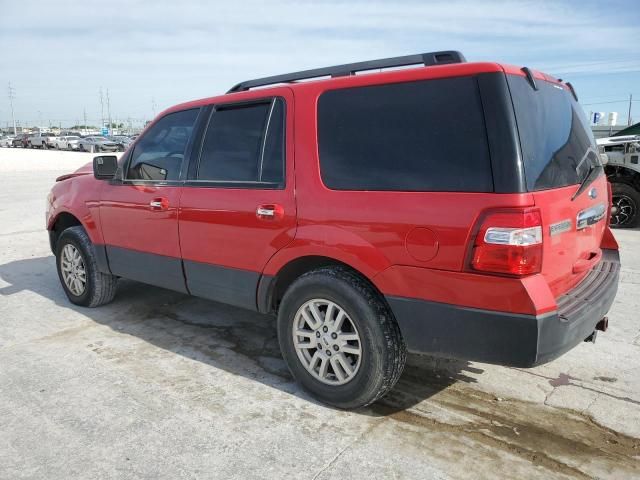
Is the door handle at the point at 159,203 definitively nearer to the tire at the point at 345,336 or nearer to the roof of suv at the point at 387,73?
the roof of suv at the point at 387,73

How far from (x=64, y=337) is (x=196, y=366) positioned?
1346mm

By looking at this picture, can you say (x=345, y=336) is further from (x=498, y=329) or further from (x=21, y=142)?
(x=21, y=142)

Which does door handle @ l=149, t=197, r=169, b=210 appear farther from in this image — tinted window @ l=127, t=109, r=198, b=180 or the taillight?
the taillight

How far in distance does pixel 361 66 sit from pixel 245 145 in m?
0.92

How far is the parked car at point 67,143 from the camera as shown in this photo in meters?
48.9

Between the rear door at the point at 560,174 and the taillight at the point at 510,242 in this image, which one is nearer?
the taillight at the point at 510,242

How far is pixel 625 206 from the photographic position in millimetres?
8688

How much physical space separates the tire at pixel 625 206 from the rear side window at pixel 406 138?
7.19 meters

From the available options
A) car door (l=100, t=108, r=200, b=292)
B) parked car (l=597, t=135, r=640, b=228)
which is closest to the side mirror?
car door (l=100, t=108, r=200, b=292)

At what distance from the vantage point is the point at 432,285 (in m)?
2.63

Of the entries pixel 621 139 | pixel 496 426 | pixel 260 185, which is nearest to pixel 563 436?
pixel 496 426

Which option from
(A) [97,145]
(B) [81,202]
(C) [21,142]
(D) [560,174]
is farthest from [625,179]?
(C) [21,142]

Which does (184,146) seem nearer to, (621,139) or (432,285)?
(432,285)

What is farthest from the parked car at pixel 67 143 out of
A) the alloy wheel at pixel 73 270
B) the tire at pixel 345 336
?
the tire at pixel 345 336
